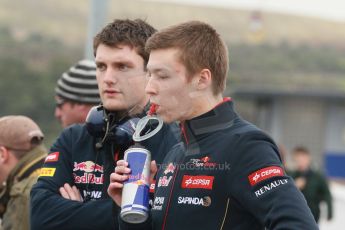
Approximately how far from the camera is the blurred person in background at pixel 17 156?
5.20 meters

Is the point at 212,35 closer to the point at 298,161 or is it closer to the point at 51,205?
the point at 51,205

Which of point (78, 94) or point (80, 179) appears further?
point (78, 94)

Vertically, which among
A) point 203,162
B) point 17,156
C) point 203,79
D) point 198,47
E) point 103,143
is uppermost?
point 198,47

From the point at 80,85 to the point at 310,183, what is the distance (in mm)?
7891

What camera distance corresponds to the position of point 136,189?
3.30 meters

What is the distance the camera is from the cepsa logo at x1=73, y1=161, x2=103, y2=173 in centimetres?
420

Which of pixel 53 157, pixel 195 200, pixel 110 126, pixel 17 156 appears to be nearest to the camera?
pixel 195 200

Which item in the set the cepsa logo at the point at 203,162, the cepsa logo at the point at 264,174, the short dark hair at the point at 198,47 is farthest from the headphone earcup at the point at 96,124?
the cepsa logo at the point at 264,174

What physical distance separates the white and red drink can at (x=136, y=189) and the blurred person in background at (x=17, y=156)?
1.86 m

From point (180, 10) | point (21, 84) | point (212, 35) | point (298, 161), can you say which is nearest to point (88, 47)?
point (212, 35)

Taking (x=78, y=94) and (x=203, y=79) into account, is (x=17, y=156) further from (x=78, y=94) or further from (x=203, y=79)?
(x=203, y=79)

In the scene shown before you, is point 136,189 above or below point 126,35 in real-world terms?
below

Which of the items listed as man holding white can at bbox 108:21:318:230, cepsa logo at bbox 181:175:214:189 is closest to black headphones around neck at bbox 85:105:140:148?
man holding white can at bbox 108:21:318:230

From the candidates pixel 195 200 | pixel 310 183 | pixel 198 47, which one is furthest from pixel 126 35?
pixel 310 183
